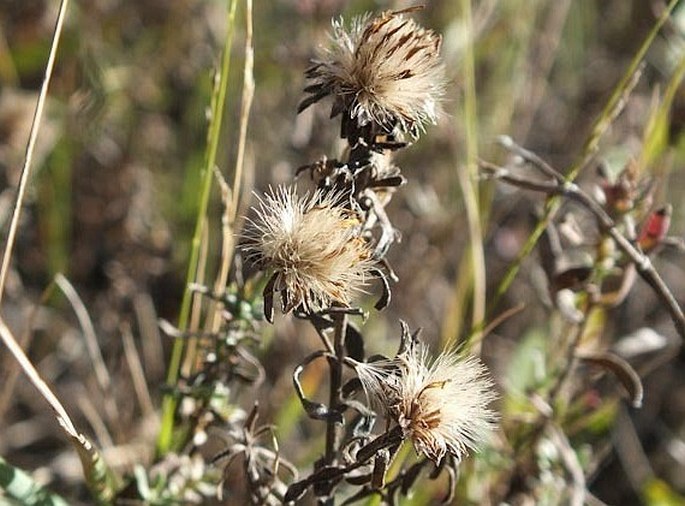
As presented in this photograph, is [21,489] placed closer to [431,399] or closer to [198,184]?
[431,399]

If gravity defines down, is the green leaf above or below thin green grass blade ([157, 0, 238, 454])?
below

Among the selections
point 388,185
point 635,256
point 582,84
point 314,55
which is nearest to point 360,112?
point 388,185

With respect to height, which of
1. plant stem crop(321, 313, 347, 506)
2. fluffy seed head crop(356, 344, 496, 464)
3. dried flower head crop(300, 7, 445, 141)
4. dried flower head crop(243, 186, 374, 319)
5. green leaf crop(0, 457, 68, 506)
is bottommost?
green leaf crop(0, 457, 68, 506)

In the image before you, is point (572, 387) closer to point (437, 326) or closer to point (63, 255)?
point (437, 326)

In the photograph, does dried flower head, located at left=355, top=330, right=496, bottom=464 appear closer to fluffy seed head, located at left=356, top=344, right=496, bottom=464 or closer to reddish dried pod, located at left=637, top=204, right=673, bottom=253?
fluffy seed head, located at left=356, top=344, right=496, bottom=464

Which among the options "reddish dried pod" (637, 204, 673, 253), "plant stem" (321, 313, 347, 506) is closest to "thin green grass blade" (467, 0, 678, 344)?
"reddish dried pod" (637, 204, 673, 253)

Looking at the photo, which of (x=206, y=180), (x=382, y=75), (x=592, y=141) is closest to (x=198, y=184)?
(x=206, y=180)

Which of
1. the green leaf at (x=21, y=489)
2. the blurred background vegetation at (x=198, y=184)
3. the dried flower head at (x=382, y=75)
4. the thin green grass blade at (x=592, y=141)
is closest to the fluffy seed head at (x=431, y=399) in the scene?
the dried flower head at (x=382, y=75)

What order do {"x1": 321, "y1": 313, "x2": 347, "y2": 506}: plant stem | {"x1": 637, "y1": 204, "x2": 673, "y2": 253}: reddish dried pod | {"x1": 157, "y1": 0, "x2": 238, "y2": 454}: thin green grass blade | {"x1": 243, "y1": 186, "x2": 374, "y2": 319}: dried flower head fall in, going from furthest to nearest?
{"x1": 637, "y1": 204, "x2": 673, "y2": 253}: reddish dried pod < {"x1": 157, "y1": 0, "x2": 238, "y2": 454}: thin green grass blade < {"x1": 321, "y1": 313, "x2": 347, "y2": 506}: plant stem < {"x1": 243, "y1": 186, "x2": 374, "y2": 319}: dried flower head
